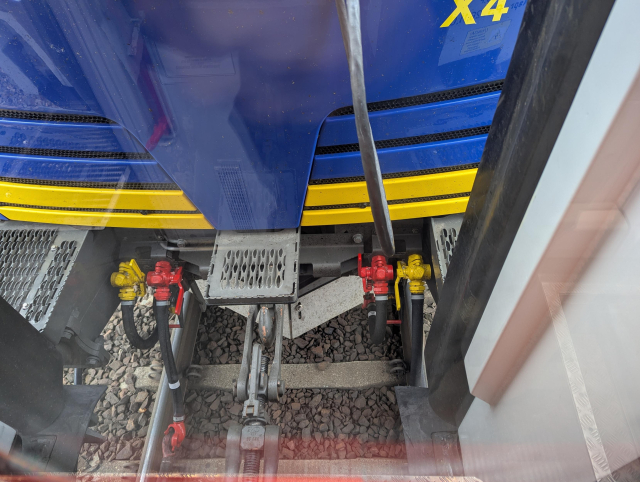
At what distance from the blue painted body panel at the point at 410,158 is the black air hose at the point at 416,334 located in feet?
1.82

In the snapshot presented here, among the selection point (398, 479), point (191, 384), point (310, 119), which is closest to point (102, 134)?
point (310, 119)

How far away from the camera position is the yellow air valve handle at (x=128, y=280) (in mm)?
1540

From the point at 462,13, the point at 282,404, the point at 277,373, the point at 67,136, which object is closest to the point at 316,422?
the point at 282,404

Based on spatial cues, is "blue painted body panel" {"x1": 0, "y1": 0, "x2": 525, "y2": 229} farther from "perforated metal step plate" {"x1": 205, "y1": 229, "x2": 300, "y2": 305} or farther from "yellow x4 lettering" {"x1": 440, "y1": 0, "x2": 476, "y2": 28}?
"perforated metal step plate" {"x1": 205, "y1": 229, "x2": 300, "y2": 305}

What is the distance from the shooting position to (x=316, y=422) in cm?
172

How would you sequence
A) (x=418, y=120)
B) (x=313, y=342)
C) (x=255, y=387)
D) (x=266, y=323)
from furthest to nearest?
(x=313, y=342)
(x=266, y=323)
(x=255, y=387)
(x=418, y=120)

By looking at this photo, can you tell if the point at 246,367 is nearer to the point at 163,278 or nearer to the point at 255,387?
the point at 255,387

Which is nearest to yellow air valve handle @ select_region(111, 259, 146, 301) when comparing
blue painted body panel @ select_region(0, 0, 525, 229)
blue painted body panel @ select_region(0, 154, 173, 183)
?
blue painted body panel @ select_region(0, 154, 173, 183)

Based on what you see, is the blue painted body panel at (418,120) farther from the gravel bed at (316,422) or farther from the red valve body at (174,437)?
the red valve body at (174,437)

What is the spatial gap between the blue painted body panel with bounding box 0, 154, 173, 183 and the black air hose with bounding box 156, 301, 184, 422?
533 mm

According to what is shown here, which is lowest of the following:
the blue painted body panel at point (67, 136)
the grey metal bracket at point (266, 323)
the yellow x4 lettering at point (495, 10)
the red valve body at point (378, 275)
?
the grey metal bracket at point (266, 323)

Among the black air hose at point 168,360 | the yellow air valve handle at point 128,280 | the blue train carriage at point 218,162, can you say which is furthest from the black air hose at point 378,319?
the yellow air valve handle at point 128,280

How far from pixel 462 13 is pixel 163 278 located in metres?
1.25

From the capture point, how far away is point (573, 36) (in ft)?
1.65
